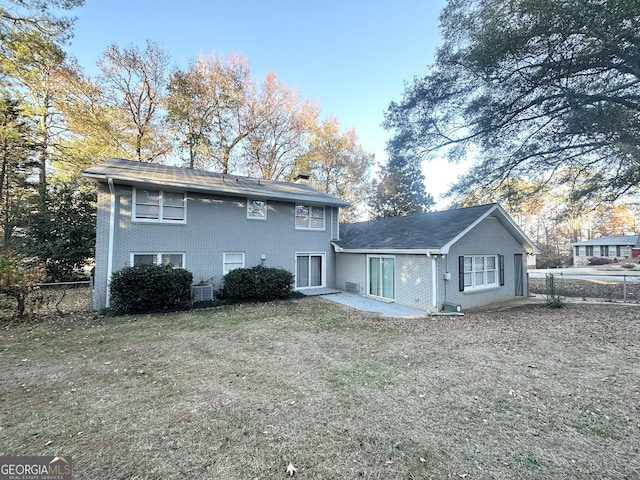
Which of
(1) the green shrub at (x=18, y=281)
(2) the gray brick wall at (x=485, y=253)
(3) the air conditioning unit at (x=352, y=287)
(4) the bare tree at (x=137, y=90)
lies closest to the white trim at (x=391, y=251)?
(2) the gray brick wall at (x=485, y=253)

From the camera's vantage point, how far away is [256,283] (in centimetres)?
1123

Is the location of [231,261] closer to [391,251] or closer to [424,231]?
[391,251]

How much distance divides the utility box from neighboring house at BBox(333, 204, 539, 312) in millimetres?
51

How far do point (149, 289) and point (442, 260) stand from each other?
10.1 m

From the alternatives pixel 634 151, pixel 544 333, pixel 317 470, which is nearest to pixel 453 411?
pixel 317 470

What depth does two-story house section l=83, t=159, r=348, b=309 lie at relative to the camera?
9945mm

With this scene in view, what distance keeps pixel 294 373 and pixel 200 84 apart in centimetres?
2251

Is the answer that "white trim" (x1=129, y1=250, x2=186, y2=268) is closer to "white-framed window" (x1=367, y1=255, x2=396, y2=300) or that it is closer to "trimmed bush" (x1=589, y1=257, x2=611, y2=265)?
"white-framed window" (x1=367, y1=255, x2=396, y2=300)

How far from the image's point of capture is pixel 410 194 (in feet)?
98.7

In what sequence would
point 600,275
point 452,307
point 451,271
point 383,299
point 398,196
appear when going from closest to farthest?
point 452,307 < point 451,271 < point 383,299 < point 600,275 < point 398,196

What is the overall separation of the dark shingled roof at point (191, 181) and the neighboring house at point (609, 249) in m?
39.6

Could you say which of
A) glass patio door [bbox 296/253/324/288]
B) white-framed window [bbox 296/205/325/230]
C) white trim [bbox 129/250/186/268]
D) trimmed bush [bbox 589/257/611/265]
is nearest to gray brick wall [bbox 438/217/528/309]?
glass patio door [bbox 296/253/324/288]

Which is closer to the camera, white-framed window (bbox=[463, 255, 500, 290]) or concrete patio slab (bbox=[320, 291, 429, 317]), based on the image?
concrete patio slab (bbox=[320, 291, 429, 317])

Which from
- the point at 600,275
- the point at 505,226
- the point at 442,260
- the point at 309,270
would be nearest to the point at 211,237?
the point at 309,270
